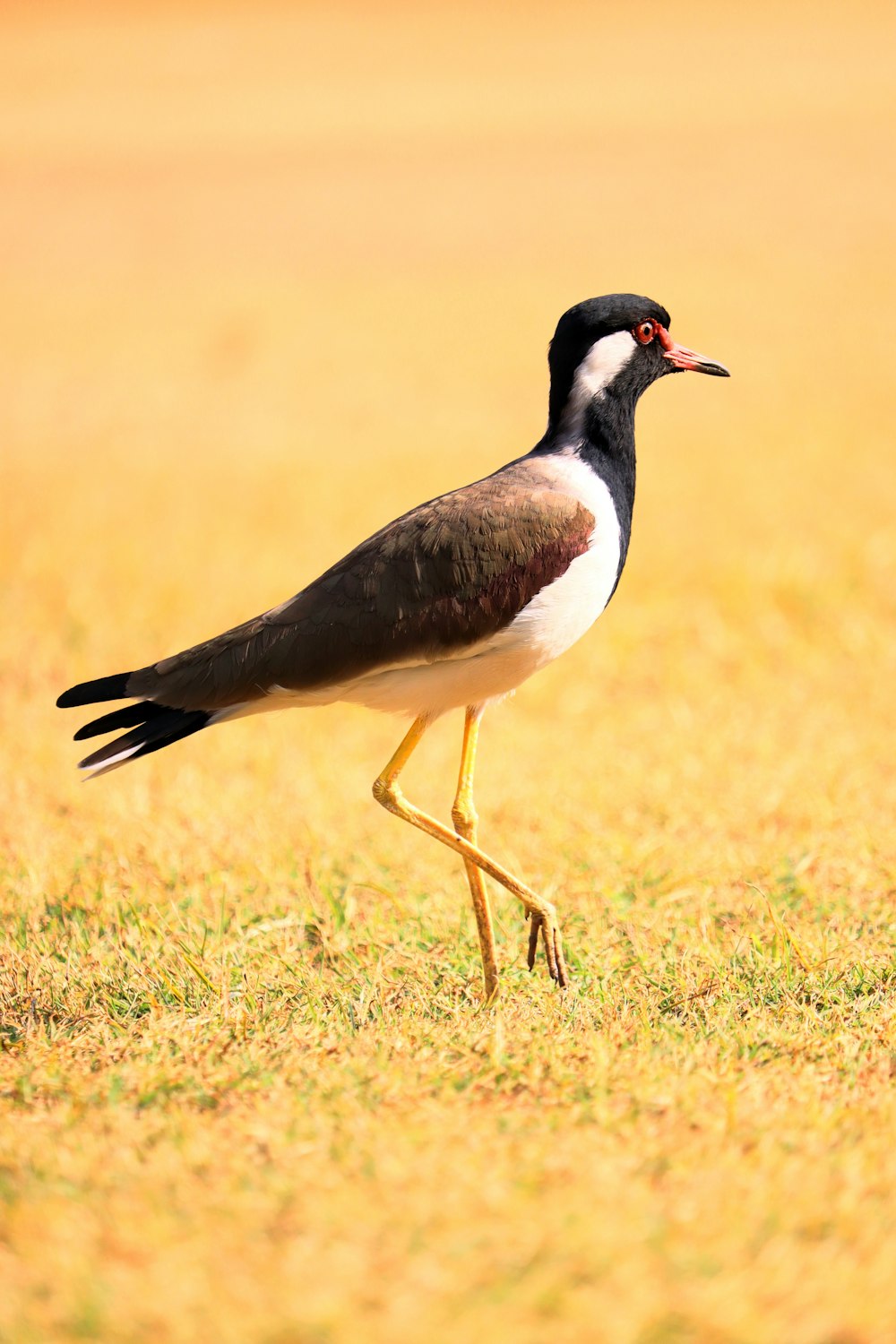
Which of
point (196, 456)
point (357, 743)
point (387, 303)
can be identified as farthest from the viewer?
point (387, 303)

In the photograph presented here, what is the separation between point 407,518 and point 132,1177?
6.64 ft

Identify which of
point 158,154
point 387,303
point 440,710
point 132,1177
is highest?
point 158,154

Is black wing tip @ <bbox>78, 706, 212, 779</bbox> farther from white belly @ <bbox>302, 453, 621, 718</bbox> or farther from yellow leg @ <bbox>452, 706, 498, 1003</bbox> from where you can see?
yellow leg @ <bbox>452, 706, 498, 1003</bbox>

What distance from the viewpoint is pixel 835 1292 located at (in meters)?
2.27

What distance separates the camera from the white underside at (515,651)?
388cm

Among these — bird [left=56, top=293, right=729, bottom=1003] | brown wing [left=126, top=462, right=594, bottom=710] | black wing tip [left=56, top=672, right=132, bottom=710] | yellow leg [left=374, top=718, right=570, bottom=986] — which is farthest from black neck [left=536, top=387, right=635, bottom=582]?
black wing tip [left=56, top=672, right=132, bottom=710]

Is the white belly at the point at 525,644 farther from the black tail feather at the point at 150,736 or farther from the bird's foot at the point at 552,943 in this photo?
the bird's foot at the point at 552,943

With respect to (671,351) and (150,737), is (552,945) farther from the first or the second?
(671,351)

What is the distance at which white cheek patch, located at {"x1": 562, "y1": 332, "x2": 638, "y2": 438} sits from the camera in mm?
4191

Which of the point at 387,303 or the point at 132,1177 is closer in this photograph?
the point at 132,1177

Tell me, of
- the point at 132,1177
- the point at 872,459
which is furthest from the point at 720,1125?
the point at 872,459

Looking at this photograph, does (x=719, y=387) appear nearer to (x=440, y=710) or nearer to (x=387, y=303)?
(x=387, y=303)

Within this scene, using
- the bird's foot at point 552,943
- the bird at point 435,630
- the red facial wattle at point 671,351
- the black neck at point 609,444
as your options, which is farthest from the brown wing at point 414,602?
the bird's foot at point 552,943

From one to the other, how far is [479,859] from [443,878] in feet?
2.66
